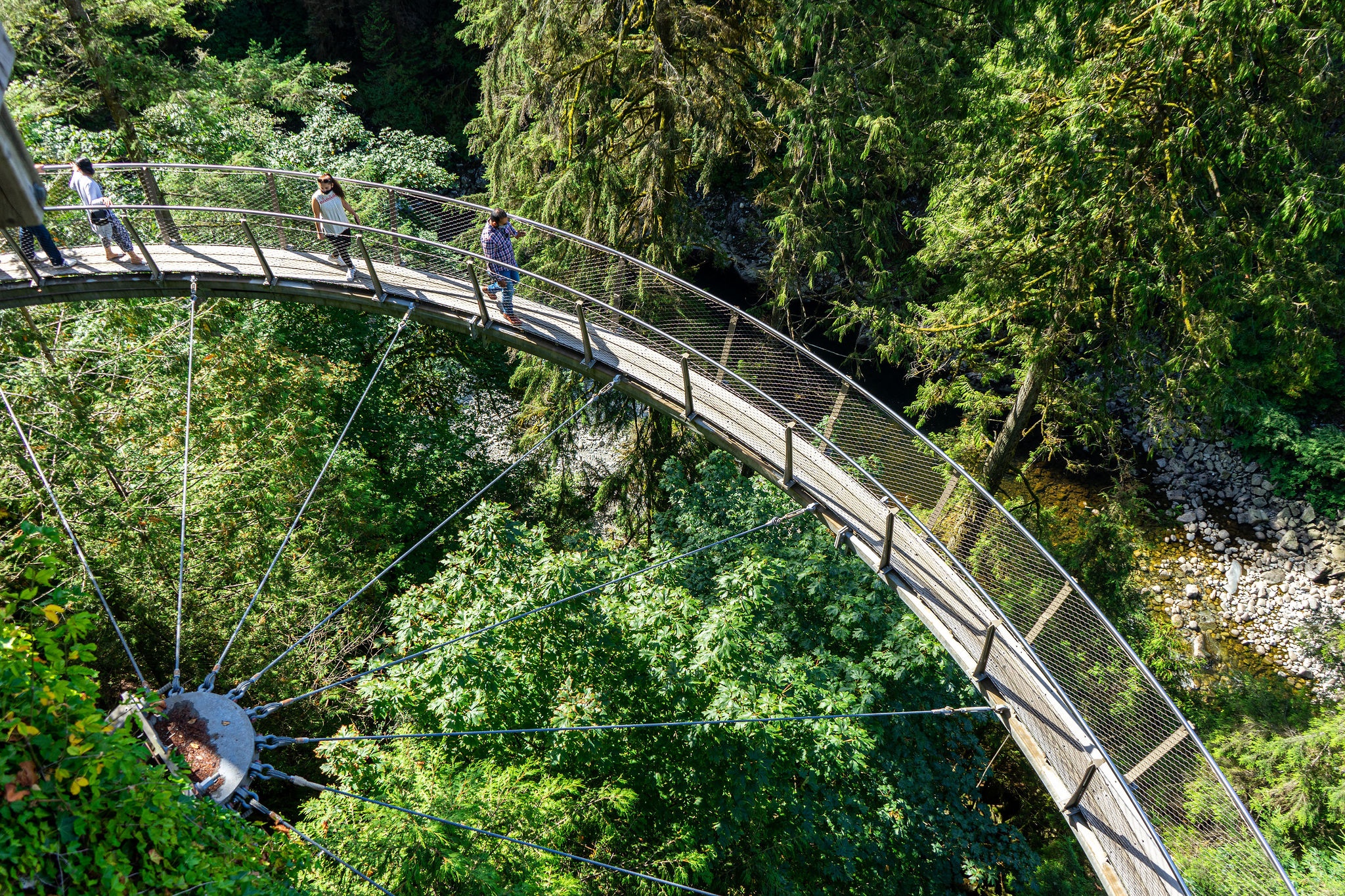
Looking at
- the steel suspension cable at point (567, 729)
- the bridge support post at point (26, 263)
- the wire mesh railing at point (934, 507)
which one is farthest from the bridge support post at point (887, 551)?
the bridge support post at point (26, 263)

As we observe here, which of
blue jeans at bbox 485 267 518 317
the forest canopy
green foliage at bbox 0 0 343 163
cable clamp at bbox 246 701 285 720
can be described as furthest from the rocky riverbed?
green foliage at bbox 0 0 343 163

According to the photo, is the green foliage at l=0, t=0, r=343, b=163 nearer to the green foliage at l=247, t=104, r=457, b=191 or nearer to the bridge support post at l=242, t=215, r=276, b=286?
the green foliage at l=247, t=104, r=457, b=191

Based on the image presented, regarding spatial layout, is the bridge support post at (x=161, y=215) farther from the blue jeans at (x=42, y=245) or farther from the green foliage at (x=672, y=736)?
the green foliage at (x=672, y=736)

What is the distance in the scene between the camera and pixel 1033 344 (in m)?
11.5

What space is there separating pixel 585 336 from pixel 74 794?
23.3 feet

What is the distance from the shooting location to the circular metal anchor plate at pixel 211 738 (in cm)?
657

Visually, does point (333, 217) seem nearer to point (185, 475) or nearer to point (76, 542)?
point (185, 475)

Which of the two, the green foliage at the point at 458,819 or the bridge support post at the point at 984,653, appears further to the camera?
the bridge support post at the point at 984,653

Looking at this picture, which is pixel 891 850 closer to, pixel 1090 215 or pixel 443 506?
pixel 1090 215

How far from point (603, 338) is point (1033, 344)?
Result: 588 centimetres

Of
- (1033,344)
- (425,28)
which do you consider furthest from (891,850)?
(425,28)

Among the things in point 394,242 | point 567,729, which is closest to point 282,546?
point 567,729

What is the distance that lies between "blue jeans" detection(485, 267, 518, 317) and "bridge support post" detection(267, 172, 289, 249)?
3312mm

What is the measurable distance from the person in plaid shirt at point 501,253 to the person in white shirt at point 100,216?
4704 mm
